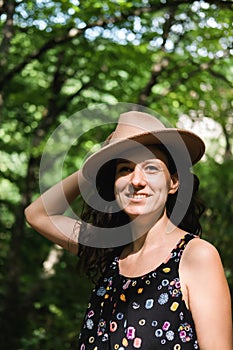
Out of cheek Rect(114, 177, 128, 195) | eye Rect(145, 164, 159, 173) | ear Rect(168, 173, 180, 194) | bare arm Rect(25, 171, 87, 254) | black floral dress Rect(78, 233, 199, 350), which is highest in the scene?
eye Rect(145, 164, 159, 173)

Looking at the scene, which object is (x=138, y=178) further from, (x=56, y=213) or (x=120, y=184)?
(x=56, y=213)

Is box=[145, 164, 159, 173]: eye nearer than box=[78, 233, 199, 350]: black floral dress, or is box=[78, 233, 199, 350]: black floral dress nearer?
box=[78, 233, 199, 350]: black floral dress

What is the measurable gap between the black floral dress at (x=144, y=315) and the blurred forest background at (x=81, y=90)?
253 centimetres

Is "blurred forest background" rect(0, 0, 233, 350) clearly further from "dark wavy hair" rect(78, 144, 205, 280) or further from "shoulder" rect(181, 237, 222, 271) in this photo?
"shoulder" rect(181, 237, 222, 271)

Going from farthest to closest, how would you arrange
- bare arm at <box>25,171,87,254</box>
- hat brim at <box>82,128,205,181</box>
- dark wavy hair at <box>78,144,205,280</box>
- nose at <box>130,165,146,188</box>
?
1. bare arm at <box>25,171,87,254</box>
2. dark wavy hair at <box>78,144,205,280</box>
3. hat brim at <box>82,128,205,181</box>
4. nose at <box>130,165,146,188</box>

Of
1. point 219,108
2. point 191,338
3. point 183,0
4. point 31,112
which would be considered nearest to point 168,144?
point 191,338

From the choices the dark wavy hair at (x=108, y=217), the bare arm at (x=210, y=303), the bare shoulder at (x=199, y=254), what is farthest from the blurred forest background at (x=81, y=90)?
the bare arm at (x=210, y=303)

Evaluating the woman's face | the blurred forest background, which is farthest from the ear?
the blurred forest background

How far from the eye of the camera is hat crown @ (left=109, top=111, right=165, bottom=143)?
2521 mm

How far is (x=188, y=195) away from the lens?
260cm

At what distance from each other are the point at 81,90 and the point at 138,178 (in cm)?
601

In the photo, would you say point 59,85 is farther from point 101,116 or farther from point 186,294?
point 186,294

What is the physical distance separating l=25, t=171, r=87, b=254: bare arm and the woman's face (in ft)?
1.35

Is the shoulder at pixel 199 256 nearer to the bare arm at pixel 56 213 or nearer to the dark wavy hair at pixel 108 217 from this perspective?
the dark wavy hair at pixel 108 217
